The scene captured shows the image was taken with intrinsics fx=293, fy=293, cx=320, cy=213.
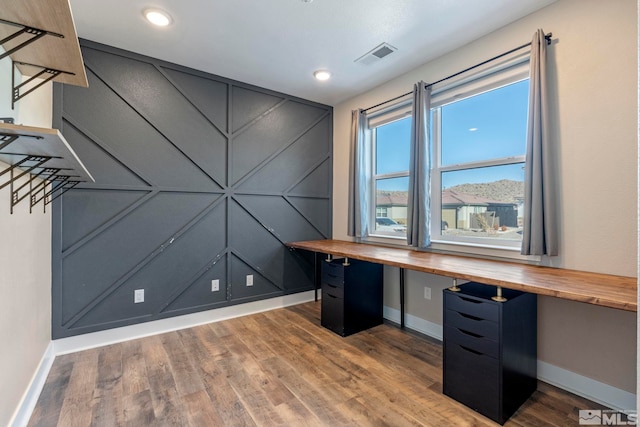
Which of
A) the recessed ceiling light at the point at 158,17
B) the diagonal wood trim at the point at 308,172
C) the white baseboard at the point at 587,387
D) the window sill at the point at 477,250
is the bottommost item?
the white baseboard at the point at 587,387

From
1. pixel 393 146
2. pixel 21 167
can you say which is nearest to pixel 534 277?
pixel 393 146

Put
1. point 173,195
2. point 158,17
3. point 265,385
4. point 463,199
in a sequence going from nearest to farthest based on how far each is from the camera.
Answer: point 265,385
point 158,17
point 463,199
point 173,195

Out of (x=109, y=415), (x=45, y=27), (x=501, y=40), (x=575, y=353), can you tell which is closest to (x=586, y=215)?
(x=575, y=353)

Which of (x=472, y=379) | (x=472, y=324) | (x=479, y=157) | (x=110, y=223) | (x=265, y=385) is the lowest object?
(x=265, y=385)

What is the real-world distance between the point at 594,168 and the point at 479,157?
2.62ft

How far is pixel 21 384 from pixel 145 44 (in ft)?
8.62

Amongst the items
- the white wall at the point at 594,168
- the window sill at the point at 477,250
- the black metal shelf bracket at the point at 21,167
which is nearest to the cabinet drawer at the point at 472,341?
the white wall at the point at 594,168

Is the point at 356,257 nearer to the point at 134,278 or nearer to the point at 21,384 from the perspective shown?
the point at 134,278

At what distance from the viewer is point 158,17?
7.29ft

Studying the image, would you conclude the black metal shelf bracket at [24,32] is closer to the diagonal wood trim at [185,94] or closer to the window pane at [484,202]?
the diagonal wood trim at [185,94]

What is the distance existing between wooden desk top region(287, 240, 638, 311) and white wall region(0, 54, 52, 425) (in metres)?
2.24

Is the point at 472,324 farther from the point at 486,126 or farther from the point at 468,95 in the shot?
the point at 468,95

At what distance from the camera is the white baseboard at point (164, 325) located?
97.5 inches

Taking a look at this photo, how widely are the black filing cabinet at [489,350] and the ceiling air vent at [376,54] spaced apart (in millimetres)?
2118
